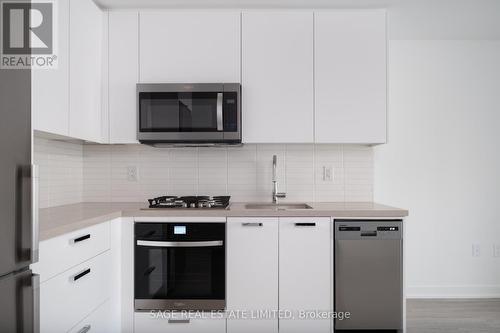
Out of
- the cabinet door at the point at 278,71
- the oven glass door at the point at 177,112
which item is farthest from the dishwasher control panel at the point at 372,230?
the oven glass door at the point at 177,112

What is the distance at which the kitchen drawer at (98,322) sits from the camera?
1774mm

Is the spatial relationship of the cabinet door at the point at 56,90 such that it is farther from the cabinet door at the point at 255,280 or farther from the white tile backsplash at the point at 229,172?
the cabinet door at the point at 255,280

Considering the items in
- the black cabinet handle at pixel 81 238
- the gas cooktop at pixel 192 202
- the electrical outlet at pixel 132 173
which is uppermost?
the electrical outlet at pixel 132 173

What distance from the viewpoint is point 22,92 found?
1.21 metres

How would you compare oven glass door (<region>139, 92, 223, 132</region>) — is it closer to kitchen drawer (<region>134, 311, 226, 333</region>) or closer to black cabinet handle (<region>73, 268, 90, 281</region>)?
black cabinet handle (<region>73, 268, 90, 281</region>)

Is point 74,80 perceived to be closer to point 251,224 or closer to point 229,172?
point 229,172

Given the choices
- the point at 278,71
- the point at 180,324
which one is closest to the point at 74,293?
the point at 180,324

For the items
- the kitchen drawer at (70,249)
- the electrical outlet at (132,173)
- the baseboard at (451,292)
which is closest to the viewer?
the kitchen drawer at (70,249)

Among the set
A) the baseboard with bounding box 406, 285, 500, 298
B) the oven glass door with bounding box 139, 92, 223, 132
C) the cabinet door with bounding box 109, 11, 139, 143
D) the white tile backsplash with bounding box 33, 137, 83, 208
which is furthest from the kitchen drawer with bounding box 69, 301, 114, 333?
the baseboard with bounding box 406, 285, 500, 298

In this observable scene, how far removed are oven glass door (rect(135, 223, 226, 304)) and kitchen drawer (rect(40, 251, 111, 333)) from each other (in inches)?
9.2

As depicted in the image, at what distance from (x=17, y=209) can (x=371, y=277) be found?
1.97m

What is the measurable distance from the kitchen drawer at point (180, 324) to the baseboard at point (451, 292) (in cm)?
188

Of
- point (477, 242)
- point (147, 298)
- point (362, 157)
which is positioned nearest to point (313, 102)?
point (362, 157)

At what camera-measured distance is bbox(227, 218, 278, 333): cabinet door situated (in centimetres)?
227
